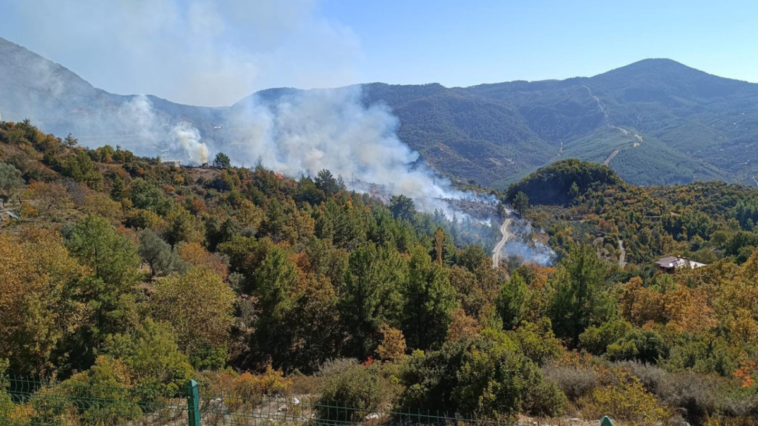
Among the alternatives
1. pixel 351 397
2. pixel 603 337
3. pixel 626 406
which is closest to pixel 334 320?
pixel 603 337

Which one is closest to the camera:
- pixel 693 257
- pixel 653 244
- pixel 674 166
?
pixel 693 257

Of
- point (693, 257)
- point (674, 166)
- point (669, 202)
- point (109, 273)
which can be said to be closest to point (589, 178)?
point (669, 202)

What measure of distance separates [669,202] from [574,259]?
90306 mm

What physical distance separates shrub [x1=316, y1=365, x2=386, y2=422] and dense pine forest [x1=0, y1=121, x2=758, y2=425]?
63 mm

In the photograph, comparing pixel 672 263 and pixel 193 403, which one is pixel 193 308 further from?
pixel 672 263

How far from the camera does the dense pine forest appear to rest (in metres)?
9.20

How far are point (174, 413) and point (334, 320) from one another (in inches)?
559

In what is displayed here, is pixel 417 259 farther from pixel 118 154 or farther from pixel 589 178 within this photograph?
pixel 589 178

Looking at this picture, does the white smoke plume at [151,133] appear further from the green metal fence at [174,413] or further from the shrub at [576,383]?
the shrub at [576,383]

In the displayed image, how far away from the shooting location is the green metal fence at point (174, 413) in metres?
7.74

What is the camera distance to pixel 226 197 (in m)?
66.8

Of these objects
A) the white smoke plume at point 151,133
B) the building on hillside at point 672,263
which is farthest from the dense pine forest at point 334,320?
the white smoke plume at point 151,133

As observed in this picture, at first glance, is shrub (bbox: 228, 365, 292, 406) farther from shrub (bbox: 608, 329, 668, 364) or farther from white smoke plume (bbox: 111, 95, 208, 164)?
white smoke plume (bbox: 111, 95, 208, 164)

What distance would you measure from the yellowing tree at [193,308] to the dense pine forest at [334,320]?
7 centimetres
